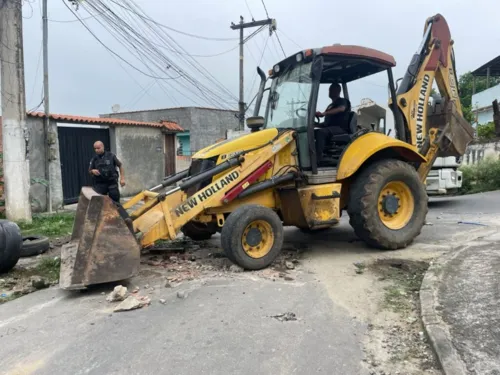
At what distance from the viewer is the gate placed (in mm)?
11586

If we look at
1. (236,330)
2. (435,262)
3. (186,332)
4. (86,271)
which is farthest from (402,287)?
(86,271)

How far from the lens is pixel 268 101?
6660mm

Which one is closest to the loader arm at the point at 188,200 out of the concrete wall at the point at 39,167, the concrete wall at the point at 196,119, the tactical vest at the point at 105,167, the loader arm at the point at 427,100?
the loader arm at the point at 427,100

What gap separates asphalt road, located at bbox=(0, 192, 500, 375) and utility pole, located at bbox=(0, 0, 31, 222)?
5.05m

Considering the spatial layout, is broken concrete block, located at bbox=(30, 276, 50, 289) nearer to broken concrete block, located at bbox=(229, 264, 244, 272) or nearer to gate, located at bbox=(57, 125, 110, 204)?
broken concrete block, located at bbox=(229, 264, 244, 272)

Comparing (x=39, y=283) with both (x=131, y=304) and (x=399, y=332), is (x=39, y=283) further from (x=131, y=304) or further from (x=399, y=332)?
(x=399, y=332)

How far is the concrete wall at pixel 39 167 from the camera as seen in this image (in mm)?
10367

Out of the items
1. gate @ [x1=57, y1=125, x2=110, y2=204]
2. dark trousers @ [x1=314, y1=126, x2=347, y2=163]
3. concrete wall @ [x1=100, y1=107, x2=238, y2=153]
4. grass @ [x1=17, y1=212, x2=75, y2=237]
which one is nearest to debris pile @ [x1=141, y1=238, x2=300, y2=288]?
dark trousers @ [x1=314, y1=126, x2=347, y2=163]

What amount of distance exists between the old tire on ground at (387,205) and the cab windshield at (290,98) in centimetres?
123

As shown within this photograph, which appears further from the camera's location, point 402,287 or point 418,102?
point 418,102

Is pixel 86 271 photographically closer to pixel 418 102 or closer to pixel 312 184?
pixel 312 184

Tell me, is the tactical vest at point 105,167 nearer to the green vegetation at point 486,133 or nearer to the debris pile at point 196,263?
the debris pile at point 196,263

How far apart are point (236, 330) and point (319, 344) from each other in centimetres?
72

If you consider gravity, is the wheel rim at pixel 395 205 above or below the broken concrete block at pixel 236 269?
above
